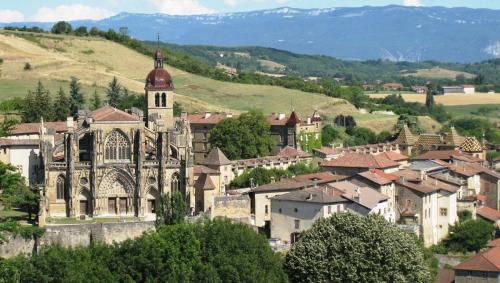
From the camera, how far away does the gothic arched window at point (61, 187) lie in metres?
71.2

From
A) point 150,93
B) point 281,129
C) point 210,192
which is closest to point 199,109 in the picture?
point 281,129

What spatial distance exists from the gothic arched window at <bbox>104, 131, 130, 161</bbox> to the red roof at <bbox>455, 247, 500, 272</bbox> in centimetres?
2369

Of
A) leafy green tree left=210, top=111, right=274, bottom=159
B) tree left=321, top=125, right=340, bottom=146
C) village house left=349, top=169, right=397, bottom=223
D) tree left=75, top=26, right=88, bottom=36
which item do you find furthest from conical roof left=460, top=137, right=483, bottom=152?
tree left=75, top=26, right=88, bottom=36

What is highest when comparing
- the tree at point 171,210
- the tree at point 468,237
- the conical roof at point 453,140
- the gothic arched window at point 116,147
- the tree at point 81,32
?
the tree at point 81,32

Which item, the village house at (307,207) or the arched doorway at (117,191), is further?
the arched doorway at (117,191)

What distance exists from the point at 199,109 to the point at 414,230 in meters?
66.0

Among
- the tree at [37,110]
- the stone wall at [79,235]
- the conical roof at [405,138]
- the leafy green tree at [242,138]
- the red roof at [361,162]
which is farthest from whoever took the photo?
the conical roof at [405,138]

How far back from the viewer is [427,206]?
77.2 m

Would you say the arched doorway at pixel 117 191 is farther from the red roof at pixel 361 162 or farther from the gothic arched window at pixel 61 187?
the red roof at pixel 361 162

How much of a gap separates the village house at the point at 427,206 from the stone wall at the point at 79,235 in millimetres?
21205

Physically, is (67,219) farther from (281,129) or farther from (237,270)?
(281,129)

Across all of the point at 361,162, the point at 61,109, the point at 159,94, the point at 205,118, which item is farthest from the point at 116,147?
the point at 205,118

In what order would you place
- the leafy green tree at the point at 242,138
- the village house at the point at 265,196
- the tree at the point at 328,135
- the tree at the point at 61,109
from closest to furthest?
the village house at the point at 265,196 < the leafy green tree at the point at 242,138 < the tree at the point at 61,109 < the tree at the point at 328,135

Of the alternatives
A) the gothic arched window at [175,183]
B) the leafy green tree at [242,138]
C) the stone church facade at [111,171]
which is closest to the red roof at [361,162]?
the leafy green tree at [242,138]
